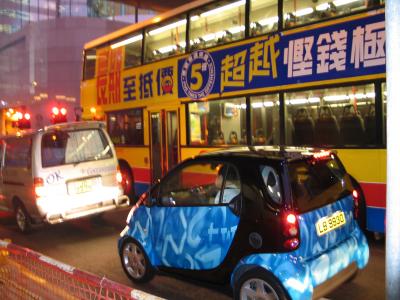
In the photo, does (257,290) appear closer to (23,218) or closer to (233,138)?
(233,138)

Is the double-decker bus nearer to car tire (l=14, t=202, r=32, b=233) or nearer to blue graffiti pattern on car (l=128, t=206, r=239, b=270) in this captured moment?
blue graffiti pattern on car (l=128, t=206, r=239, b=270)

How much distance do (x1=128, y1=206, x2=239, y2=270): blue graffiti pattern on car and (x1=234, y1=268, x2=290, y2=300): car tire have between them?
14.0 inches

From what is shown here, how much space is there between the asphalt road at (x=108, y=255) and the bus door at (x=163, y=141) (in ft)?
4.39

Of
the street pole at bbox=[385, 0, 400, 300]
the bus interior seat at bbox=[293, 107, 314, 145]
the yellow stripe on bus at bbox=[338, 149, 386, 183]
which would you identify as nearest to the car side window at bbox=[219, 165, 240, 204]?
the street pole at bbox=[385, 0, 400, 300]

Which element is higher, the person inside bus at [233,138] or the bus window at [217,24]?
the bus window at [217,24]

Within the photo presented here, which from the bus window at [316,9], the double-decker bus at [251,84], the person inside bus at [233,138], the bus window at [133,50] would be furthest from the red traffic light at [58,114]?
the bus window at [316,9]

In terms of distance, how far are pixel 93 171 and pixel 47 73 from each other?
36542mm

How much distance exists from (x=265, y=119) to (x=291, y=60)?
1237 mm

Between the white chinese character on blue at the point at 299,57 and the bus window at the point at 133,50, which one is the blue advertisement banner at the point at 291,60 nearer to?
the white chinese character on blue at the point at 299,57

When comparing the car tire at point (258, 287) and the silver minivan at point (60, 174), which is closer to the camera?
the car tire at point (258, 287)

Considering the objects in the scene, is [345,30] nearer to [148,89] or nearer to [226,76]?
[226,76]

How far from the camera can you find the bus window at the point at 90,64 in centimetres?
1321

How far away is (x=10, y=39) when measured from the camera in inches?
1903

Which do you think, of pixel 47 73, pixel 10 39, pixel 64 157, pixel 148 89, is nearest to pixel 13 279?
pixel 64 157
